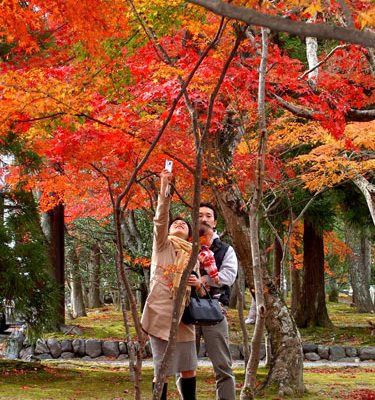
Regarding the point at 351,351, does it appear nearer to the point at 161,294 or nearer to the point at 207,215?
the point at 207,215

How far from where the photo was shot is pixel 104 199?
1806 cm

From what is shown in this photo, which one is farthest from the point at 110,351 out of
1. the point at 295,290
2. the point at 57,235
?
the point at 295,290

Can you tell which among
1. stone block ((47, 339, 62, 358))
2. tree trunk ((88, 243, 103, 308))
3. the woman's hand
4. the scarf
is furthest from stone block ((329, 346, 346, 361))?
the woman's hand

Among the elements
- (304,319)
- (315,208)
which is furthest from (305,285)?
(315,208)

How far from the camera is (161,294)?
554cm

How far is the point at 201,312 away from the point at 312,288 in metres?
14.8

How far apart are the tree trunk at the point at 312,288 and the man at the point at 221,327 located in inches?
552

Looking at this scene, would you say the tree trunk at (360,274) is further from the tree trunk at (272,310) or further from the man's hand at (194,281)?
the man's hand at (194,281)

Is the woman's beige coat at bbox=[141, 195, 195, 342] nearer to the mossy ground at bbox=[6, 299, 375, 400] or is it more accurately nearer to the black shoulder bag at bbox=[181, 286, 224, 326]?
the black shoulder bag at bbox=[181, 286, 224, 326]

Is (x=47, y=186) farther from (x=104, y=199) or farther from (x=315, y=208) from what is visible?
(x=315, y=208)

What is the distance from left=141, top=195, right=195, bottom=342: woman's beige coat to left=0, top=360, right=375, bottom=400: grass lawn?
9.65 ft

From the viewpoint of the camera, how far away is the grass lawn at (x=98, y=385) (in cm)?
855

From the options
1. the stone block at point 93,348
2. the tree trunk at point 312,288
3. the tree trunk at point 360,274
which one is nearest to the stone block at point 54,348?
the stone block at point 93,348

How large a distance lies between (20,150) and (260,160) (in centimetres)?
560
